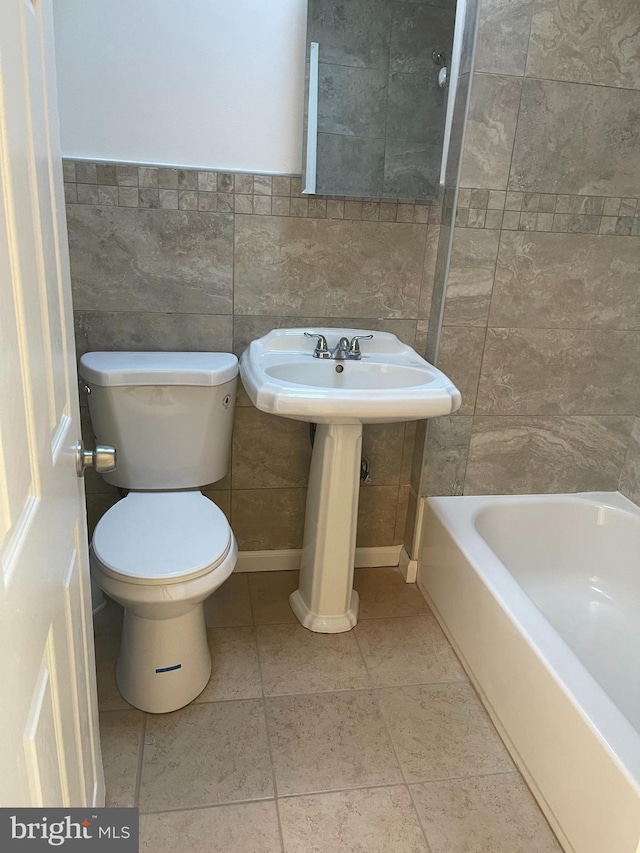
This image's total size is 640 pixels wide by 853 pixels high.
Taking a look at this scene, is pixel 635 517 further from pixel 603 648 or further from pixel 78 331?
pixel 78 331

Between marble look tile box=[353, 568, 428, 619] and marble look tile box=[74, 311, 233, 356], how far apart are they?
3.26ft

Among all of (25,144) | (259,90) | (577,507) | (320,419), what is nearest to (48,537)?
(25,144)

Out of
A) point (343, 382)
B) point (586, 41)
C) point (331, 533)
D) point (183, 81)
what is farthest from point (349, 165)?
point (331, 533)

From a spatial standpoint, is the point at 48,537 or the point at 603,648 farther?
the point at 603,648

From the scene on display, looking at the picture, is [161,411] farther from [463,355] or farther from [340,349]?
[463,355]

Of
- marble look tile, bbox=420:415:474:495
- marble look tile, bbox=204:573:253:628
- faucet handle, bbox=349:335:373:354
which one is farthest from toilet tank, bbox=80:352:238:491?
marble look tile, bbox=420:415:474:495

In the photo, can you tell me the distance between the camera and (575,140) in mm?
2072

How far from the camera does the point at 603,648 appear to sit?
2.08m

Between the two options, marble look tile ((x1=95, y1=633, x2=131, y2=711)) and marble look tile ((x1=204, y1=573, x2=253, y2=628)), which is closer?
marble look tile ((x1=95, y1=633, x2=131, y2=711))

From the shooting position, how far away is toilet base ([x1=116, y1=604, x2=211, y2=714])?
1.82 meters

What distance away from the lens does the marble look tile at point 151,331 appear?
212 centimetres

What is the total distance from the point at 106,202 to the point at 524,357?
4.61ft

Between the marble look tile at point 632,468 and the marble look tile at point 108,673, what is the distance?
1.80 metres

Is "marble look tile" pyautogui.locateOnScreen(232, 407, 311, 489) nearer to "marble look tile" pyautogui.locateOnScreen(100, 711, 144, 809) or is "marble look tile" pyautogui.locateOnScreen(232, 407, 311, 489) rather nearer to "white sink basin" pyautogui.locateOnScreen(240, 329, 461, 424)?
"white sink basin" pyautogui.locateOnScreen(240, 329, 461, 424)
